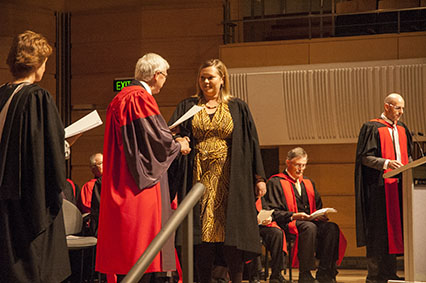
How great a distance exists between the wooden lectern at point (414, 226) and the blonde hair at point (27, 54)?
243cm

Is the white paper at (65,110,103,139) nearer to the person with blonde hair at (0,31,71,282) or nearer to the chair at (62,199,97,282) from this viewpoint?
the person with blonde hair at (0,31,71,282)

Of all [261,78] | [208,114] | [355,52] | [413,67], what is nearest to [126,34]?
[261,78]

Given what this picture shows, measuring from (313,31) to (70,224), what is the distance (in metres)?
4.19

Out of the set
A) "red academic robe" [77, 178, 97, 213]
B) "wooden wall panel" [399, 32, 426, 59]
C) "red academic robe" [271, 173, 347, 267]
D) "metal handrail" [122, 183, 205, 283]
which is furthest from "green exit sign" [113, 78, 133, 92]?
"metal handrail" [122, 183, 205, 283]

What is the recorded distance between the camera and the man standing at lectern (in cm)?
569

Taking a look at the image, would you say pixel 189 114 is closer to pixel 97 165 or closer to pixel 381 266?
pixel 381 266

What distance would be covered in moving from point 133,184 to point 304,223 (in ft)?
9.58

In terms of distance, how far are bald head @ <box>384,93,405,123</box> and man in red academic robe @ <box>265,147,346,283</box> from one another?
99 centimetres

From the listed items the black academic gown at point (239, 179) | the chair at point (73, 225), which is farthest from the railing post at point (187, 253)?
the chair at point (73, 225)

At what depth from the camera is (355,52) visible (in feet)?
24.7

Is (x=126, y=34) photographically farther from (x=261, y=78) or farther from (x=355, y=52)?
(x=355, y=52)

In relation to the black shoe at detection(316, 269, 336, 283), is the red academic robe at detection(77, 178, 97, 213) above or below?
above

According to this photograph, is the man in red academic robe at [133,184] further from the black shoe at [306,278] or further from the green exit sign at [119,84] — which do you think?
the green exit sign at [119,84]

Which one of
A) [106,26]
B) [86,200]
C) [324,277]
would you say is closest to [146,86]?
[324,277]
